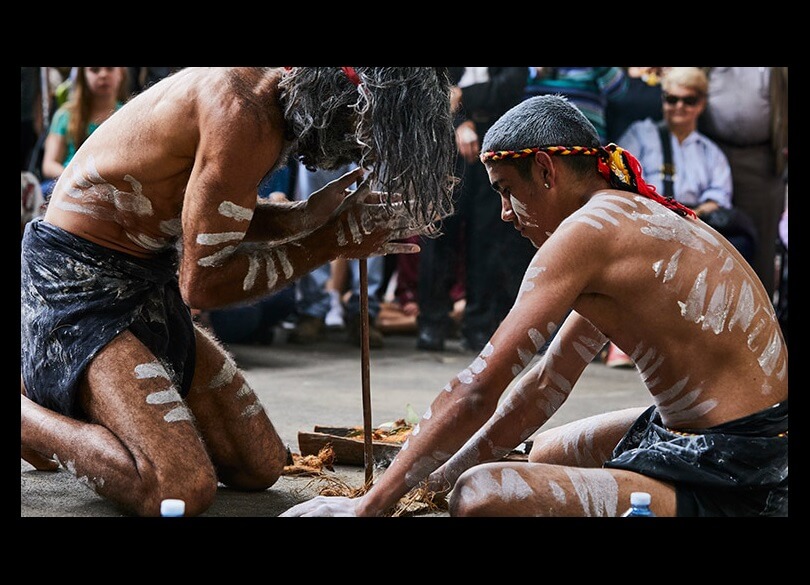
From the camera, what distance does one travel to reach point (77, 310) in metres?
3.24

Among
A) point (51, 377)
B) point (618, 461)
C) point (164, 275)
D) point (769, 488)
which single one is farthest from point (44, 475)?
point (769, 488)

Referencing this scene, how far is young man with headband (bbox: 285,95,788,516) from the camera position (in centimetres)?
252

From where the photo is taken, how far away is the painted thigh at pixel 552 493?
98.3 inches

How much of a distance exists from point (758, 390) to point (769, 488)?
24 centimetres

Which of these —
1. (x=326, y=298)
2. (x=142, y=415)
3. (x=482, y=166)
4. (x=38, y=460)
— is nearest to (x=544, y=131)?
(x=142, y=415)

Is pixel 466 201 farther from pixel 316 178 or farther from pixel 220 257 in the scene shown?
pixel 220 257

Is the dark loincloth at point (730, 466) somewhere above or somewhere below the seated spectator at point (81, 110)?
below

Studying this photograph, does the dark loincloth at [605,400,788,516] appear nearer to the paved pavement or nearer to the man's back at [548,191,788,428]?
the man's back at [548,191,788,428]

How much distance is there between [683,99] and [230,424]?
4499 mm

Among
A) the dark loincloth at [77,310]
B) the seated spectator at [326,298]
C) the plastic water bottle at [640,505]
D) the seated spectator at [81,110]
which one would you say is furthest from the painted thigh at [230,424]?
the seated spectator at [326,298]

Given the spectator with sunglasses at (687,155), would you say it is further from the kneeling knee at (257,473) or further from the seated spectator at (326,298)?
the kneeling knee at (257,473)

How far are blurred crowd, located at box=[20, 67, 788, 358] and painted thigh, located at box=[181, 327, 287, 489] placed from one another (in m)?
3.17

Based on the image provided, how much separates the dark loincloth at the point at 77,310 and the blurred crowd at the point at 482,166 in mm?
3290

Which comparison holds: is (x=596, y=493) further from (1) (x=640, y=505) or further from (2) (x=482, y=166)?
(2) (x=482, y=166)
